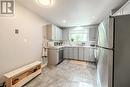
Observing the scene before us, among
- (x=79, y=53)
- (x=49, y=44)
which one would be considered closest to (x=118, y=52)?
(x=49, y=44)

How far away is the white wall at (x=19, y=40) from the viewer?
2223mm

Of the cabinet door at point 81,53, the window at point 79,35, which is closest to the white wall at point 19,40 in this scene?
the cabinet door at point 81,53

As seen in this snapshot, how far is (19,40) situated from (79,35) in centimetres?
381

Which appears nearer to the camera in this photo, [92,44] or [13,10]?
[13,10]

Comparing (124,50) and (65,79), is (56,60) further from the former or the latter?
(124,50)

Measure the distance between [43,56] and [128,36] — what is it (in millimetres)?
3443

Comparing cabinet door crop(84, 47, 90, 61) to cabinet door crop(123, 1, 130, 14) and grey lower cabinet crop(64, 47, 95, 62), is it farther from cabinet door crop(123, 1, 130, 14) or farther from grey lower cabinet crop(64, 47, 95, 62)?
cabinet door crop(123, 1, 130, 14)

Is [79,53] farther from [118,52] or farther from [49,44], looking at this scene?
[118,52]

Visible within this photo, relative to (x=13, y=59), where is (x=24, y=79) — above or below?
below

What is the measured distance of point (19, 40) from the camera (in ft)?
8.70

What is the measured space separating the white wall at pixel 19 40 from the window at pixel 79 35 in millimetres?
2622

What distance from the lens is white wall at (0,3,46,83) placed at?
87.5 inches

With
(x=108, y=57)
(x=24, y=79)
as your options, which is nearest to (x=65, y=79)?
(x=24, y=79)

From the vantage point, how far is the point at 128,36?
1209mm
